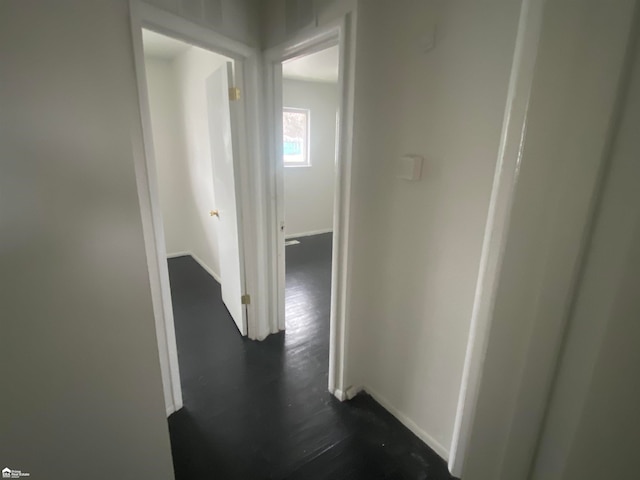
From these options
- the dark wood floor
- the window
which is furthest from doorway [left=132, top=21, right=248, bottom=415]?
the window

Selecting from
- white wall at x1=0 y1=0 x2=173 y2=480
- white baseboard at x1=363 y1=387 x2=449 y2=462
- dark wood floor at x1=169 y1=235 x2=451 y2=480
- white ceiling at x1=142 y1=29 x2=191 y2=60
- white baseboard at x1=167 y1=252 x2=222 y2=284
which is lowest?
dark wood floor at x1=169 y1=235 x2=451 y2=480

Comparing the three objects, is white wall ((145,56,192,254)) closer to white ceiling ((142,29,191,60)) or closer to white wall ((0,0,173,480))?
white ceiling ((142,29,191,60))

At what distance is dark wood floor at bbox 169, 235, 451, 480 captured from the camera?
1444 mm

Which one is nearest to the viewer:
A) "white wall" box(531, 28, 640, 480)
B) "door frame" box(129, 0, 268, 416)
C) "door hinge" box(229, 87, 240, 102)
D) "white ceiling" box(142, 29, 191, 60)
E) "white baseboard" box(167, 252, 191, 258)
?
"white wall" box(531, 28, 640, 480)

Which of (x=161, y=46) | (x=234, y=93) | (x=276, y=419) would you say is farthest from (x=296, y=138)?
(x=276, y=419)

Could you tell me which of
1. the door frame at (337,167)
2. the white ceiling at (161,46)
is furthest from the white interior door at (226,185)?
the white ceiling at (161,46)

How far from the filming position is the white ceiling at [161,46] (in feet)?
9.42

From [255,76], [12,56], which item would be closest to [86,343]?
[12,56]

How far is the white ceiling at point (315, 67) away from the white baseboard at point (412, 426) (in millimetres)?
2989

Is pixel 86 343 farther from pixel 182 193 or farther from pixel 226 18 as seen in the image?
pixel 182 193

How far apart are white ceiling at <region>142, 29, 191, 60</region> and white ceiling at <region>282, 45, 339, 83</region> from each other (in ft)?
3.58

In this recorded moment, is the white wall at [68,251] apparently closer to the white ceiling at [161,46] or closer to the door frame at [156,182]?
the door frame at [156,182]

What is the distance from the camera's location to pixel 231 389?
192 cm

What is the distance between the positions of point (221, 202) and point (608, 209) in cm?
250
